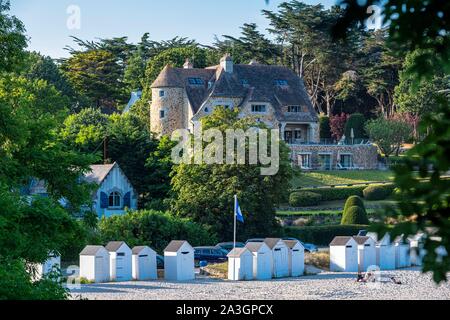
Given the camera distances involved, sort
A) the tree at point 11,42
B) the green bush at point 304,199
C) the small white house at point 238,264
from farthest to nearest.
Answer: the green bush at point 304,199 → the small white house at point 238,264 → the tree at point 11,42

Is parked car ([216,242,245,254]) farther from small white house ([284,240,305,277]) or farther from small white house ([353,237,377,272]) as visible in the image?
small white house ([353,237,377,272])

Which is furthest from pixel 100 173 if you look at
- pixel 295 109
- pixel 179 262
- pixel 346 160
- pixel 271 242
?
pixel 346 160

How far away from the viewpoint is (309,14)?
97.2 m

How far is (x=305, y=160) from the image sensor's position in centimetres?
8044

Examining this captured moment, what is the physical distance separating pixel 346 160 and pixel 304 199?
59.0 ft

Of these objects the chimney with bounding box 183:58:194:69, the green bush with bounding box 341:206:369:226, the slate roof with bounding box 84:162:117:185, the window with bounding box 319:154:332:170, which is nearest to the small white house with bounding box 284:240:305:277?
the green bush with bounding box 341:206:369:226

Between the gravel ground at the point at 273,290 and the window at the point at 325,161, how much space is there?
3819 cm

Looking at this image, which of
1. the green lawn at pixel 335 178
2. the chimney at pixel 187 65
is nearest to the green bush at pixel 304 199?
the green lawn at pixel 335 178

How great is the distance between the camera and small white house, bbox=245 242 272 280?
42.3 meters

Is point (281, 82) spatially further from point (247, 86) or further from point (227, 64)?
point (227, 64)

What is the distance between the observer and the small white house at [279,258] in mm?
43125

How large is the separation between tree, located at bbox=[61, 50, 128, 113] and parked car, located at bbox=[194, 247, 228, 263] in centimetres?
5254

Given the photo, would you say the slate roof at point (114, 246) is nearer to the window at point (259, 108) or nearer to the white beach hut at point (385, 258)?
the white beach hut at point (385, 258)
